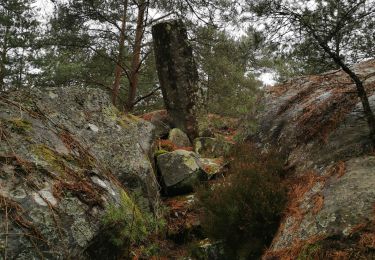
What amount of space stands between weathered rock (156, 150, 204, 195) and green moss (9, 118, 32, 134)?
2.74m

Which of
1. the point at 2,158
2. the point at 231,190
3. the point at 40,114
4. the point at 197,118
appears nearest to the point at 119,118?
the point at 40,114

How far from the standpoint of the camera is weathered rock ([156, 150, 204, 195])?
5.80m

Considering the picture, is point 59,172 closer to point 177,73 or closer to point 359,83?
point 359,83

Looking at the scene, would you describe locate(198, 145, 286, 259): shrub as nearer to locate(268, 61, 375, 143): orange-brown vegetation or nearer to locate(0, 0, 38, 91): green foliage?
locate(268, 61, 375, 143): orange-brown vegetation

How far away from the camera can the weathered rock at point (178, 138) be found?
8586mm

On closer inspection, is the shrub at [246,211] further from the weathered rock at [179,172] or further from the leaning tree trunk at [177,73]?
the leaning tree trunk at [177,73]

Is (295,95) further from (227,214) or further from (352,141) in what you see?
(227,214)

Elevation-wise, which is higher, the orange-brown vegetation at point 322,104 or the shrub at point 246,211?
the orange-brown vegetation at point 322,104

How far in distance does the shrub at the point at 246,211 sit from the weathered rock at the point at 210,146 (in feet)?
9.53

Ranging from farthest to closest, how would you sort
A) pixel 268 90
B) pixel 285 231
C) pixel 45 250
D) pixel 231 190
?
pixel 268 90, pixel 231 190, pixel 285 231, pixel 45 250

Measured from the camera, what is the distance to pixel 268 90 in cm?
711

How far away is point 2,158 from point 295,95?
470 centimetres

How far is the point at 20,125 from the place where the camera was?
340cm

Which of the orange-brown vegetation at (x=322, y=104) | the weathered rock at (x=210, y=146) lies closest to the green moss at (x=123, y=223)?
the orange-brown vegetation at (x=322, y=104)
